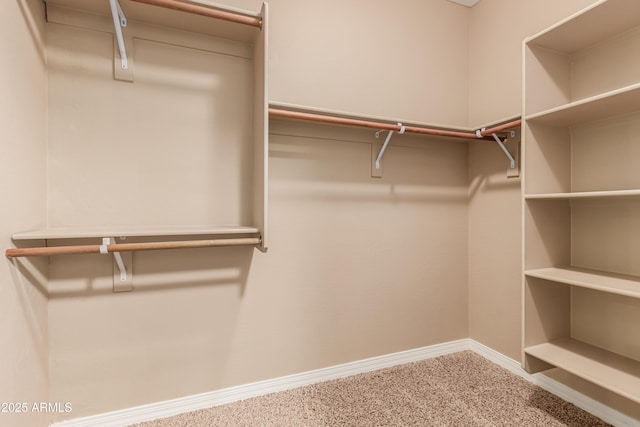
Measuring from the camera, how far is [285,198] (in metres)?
1.83

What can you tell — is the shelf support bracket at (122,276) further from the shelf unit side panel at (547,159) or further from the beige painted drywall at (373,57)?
the shelf unit side panel at (547,159)

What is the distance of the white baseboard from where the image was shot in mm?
1520

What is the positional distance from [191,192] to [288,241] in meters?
0.61

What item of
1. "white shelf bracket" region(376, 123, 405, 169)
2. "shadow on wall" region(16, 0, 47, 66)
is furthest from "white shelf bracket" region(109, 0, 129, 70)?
"white shelf bracket" region(376, 123, 405, 169)

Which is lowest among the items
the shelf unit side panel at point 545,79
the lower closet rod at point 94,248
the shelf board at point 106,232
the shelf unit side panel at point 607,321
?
the shelf unit side panel at point 607,321

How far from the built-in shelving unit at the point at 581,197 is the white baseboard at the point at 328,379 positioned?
1.02 feet

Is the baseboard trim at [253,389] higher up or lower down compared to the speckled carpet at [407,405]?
higher up

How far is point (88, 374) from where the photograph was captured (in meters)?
1.48

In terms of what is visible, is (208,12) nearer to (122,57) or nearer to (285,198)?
(122,57)

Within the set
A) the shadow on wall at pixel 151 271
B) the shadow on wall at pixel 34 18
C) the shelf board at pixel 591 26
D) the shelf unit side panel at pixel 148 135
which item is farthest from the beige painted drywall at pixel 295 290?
the shadow on wall at pixel 34 18

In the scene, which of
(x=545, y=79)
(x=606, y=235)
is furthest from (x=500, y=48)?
(x=606, y=235)

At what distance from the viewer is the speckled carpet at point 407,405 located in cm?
156

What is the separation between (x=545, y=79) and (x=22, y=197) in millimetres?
2479

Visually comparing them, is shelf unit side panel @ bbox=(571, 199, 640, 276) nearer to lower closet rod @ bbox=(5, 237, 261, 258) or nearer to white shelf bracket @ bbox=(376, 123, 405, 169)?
white shelf bracket @ bbox=(376, 123, 405, 169)
